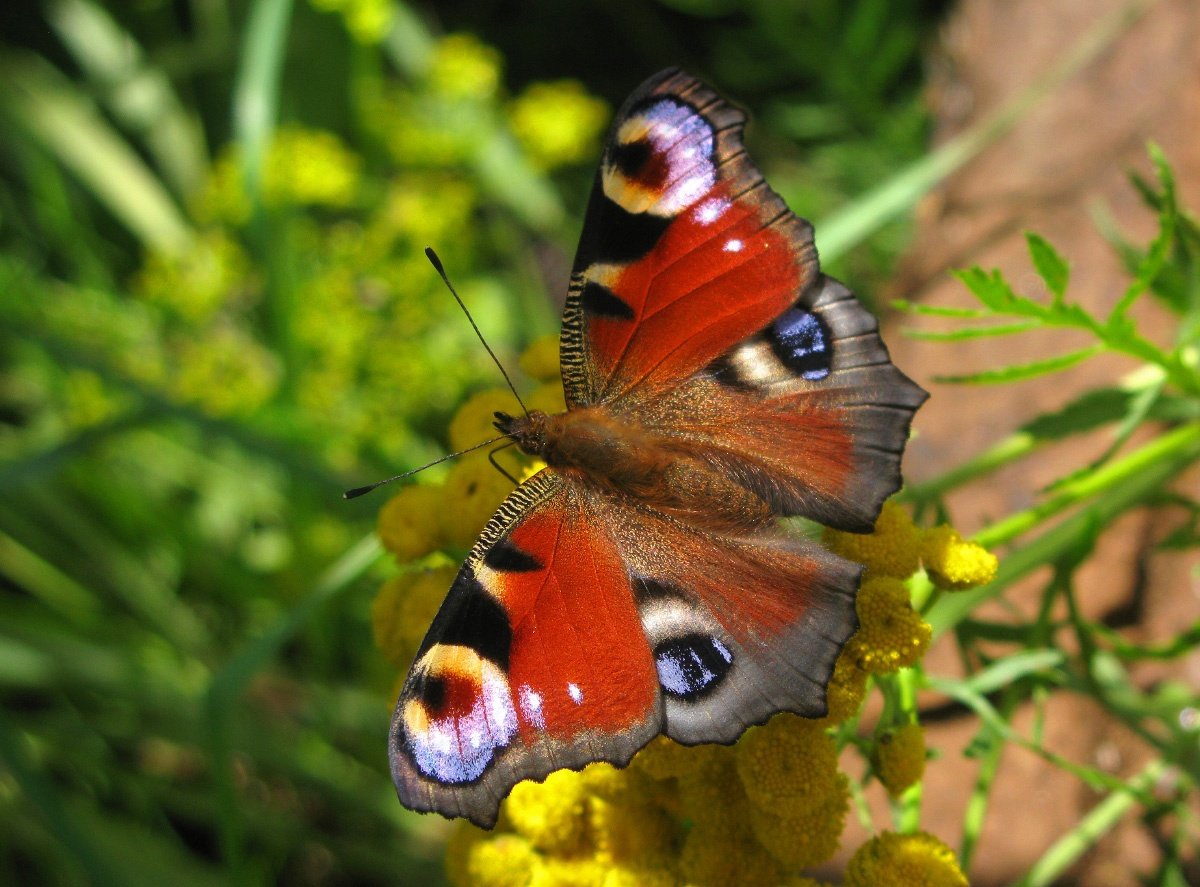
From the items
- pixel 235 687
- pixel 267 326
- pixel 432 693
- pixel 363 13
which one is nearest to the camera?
pixel 432 693

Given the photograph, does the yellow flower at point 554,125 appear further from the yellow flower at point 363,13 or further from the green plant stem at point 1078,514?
the green plant stem at point 1078,514

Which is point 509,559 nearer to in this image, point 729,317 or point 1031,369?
point 729,317

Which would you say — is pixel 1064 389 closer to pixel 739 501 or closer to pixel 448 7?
pixel 739 501

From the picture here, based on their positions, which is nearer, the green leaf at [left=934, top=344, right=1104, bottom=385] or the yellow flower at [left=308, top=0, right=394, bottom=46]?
the green leaf at [left=934, top=344, right=1104, bottom=385]

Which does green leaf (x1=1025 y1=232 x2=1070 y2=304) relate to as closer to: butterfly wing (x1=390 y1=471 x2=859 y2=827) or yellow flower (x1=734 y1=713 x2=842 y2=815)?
butterfly wing (x1=390 y1=471 x2=859 y2=827)

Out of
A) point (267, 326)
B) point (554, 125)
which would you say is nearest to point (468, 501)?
point (267, 326)

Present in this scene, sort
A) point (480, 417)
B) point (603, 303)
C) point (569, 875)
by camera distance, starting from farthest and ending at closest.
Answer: point (480, 417)
point (603, 303)
point (569, 875)

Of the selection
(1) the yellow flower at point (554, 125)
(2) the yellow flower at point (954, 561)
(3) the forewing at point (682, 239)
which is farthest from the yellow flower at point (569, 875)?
Answer: (1) the yellow flower at point (554, 125)

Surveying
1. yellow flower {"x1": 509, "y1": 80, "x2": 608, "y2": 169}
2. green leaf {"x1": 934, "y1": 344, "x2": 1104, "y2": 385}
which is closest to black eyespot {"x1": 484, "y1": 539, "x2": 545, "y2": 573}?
green leaf {"x1": 934, "y1": 344, "x2": 1104, "y2": 385}
